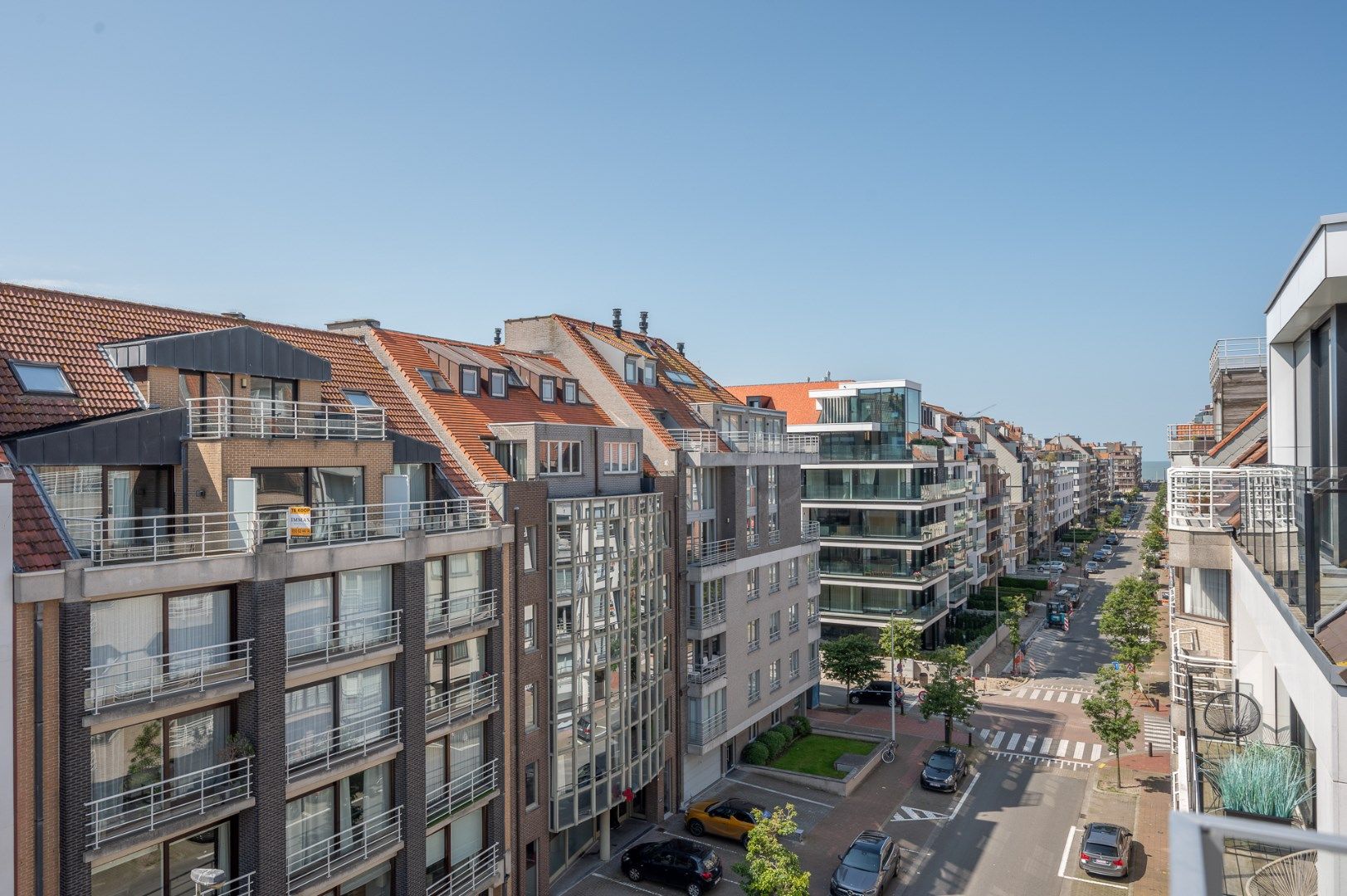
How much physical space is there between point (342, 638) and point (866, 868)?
1965cm

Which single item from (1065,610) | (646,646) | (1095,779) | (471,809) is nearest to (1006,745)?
(1095,779)

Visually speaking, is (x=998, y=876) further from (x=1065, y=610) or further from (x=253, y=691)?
(x=1065, y=610)

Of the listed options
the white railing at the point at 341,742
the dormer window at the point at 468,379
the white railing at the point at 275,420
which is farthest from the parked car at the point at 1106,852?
the white railing at the point at 275,420

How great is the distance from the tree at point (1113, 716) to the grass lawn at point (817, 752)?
10.7 m

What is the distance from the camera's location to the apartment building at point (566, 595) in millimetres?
28375

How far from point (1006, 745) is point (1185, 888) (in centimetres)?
4768

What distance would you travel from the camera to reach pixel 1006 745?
45562mm

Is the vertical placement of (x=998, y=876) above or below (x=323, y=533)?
below

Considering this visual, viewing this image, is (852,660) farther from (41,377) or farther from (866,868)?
(41,377)

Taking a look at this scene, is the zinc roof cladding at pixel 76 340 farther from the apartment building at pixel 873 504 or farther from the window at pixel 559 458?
the apartment building at pixel 873 504

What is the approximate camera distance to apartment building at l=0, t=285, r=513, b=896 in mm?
16594

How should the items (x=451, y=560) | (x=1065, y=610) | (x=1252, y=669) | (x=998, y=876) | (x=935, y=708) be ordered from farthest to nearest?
1. (x=1065, y=610)
2. (x=935, y=708)
3. (x=998, y=876)
4. (x=451, y=560)
5. (x=1252, y=669)

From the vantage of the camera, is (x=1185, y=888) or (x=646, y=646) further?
(x=646, y=646)

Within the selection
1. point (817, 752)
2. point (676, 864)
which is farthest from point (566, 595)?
point (817, 752)
